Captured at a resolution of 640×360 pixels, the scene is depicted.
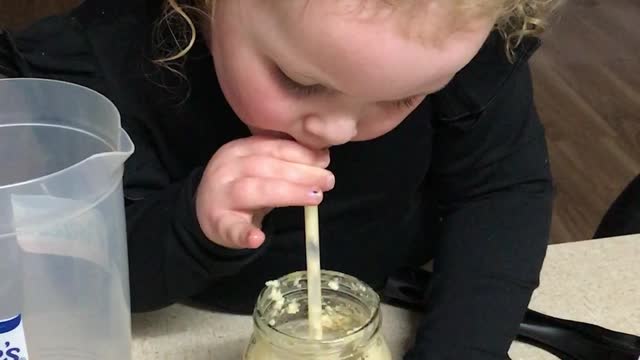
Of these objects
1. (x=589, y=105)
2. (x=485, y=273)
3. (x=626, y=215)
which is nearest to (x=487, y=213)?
(x=485, y=273)

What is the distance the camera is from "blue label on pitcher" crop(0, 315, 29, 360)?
1.48 feet

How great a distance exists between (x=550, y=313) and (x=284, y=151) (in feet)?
0.81

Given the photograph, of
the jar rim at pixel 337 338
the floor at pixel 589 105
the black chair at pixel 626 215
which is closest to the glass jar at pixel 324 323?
the jar rim at pixel 337 338


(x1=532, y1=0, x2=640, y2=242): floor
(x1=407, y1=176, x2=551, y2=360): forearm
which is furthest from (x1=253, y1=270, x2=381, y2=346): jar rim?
(x1=532, y1=0, x2=640, y2=242): floor

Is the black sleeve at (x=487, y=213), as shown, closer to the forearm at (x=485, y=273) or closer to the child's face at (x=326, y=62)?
the forearm at (x=485, y=273)

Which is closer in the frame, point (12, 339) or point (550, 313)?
point (12, 339)

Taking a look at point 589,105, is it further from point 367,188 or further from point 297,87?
point 297,87

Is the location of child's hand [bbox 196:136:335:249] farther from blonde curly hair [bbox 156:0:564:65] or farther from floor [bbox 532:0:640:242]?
floor [bbox 532:0:640:242]

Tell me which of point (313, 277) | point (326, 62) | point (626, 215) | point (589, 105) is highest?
point (326, 62)

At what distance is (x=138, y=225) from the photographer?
637 mm

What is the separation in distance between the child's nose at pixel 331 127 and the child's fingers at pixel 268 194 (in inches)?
1.2

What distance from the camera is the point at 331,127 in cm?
51

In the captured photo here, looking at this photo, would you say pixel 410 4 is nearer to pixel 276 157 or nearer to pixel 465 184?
pixel 276 157

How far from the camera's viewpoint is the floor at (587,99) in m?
1.74
